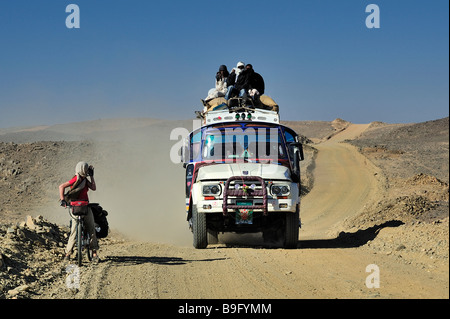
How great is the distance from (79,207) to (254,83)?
7033 mm

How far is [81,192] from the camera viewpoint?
33.1ft

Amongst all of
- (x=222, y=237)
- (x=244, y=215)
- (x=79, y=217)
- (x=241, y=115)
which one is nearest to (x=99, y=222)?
(x=79, y=217)

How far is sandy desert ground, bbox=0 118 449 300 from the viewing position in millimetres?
7930

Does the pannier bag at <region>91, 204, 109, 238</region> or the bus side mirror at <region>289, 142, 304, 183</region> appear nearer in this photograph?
the pannier bag at <region>91, 204, 109, 238</region>

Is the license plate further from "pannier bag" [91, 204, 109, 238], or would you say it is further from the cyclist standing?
the cyclist standing

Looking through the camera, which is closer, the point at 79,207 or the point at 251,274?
the point at 251,274

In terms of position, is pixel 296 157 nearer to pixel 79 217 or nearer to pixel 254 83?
pixel 254 83

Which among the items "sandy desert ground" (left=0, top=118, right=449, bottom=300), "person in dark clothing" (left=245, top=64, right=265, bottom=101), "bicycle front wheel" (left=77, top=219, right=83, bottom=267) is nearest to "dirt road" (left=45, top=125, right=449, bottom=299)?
"sandy desert ground" (left=0, top=118, right=449, bottom=300)

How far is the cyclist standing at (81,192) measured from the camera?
32.7 feet

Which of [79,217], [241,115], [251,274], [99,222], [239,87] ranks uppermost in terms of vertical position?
[239,87]

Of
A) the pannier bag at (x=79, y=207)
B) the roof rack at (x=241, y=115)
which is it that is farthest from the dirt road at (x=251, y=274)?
the roof rack at (x=241, y=115)

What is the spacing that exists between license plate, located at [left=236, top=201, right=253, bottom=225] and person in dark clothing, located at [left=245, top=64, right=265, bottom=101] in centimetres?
432

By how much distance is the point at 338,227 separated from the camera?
65.4ft
